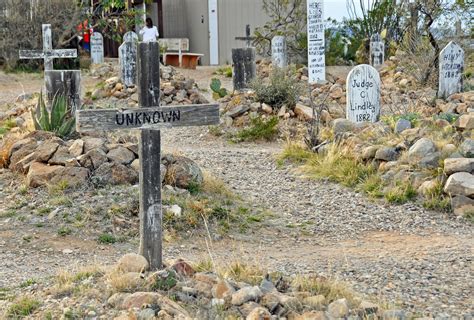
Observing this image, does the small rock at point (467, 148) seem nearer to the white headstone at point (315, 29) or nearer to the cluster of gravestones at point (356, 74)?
the cluster of gravestones at point (356, 74)

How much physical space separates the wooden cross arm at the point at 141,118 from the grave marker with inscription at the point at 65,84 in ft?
19.2

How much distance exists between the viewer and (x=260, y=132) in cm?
1165

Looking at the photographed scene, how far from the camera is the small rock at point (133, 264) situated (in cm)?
513

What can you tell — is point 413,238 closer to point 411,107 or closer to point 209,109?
point 209,109

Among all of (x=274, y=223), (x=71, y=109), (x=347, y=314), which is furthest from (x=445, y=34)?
(x=347, y=314)

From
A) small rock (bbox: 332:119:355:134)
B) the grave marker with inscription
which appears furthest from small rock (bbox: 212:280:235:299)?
the grave marker with inscription

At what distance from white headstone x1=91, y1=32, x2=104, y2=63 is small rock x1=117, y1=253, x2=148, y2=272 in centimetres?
1814

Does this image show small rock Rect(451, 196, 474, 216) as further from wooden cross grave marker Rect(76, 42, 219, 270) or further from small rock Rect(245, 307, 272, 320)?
small rock Rect(245, 307, 272, 320)

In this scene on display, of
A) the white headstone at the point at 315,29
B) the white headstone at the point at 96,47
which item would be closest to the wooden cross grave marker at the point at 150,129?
the white headstone at the point at 315,29

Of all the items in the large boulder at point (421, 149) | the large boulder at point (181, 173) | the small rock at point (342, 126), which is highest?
the small rock at point (342, 126)

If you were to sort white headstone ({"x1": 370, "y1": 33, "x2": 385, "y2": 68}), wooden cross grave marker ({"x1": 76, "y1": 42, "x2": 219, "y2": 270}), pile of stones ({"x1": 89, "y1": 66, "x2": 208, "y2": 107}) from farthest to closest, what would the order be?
white headstone ({"x1": 370, "y1": 33, "x2": 385, "y2": 68}) → pile of stones ({"x1": 89, "y1": 66, "x2": 208, "y2": 107}) → wooden cross grave marker ({"x1": 76, "y1": 42, "x2": 219, "y2": 270})

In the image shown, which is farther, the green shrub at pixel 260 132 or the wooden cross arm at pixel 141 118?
the green shrub at pixel 260 132

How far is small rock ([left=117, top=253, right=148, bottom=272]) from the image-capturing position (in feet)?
16.8

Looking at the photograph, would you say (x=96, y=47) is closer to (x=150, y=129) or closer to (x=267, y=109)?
(x=267, y=109)
